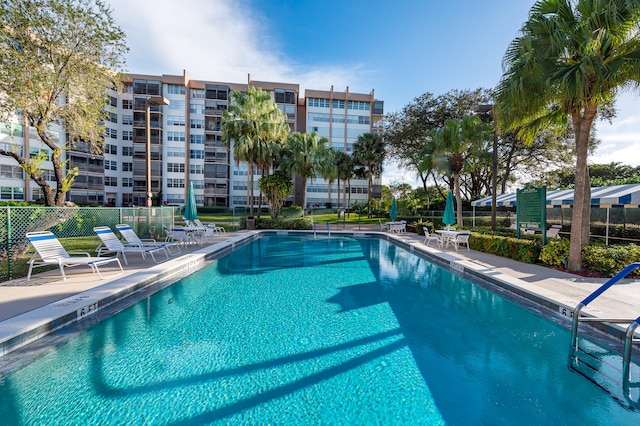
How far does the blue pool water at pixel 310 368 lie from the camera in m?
3.17

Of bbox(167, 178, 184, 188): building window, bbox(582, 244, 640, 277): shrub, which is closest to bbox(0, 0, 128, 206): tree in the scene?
bbox(582, 244, 640, 277): shrub

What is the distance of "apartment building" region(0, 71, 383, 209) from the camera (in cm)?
4606

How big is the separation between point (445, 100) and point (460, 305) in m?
26.7

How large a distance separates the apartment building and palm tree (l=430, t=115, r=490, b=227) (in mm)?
30108

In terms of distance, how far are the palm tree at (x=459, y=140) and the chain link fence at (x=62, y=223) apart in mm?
16421

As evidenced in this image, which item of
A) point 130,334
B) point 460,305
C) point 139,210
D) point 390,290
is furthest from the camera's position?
point 139,210

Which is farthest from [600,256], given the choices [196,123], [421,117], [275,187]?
[196,123]

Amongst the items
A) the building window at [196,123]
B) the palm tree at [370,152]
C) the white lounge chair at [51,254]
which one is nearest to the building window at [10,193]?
the building window at [196,123]

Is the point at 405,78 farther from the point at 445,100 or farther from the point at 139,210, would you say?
the point at 139,210

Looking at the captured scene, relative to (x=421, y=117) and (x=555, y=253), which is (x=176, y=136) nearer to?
(x=421, y=117)

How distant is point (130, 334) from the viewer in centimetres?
495

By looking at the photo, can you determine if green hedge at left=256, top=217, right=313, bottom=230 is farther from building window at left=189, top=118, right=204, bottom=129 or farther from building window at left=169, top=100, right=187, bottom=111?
building window at left=169, top=100, right=187, bottom=111

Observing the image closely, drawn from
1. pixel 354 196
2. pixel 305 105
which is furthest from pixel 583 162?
pixel 305 105

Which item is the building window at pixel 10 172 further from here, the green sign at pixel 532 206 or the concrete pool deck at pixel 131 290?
the green sign at pixel 532 206
